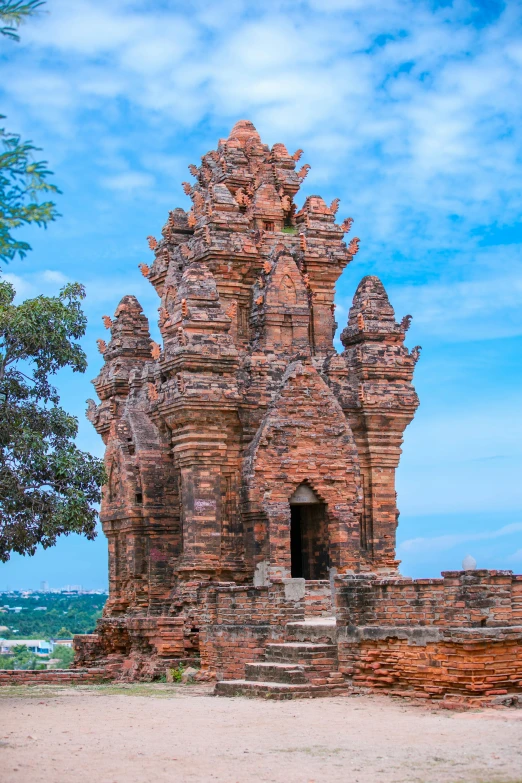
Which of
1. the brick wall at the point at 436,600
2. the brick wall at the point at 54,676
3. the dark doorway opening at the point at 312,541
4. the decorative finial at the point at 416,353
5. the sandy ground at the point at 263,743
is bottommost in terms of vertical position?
the sandy ground at the point at 263,743

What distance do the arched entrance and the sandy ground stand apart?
790 cm

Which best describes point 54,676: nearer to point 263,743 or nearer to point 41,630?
point 263,743

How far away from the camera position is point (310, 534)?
Answer: 25.4 meters

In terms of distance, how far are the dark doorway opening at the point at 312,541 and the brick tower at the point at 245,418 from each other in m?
0.04

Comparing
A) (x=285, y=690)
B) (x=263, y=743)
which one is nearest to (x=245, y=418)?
(x=285, y=690)

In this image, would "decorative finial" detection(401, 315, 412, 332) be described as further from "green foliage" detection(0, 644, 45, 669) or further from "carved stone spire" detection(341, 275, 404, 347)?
"green foliage" detection(0, 644, 45, 669)

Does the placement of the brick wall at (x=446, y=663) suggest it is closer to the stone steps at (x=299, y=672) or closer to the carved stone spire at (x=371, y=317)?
the stone steps at (x=299, y=672)

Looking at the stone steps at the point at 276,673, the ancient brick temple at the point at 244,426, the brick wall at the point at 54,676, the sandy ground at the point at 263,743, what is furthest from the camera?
the ancient brick temple at the point at 244,426

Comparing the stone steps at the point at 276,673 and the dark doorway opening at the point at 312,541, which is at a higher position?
the dark doorway opening at the point at 312,541

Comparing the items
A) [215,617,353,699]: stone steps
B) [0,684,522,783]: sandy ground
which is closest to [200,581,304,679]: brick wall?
[215,617,353,699]: stone steps

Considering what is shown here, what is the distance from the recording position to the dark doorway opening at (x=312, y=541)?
24.9 meters

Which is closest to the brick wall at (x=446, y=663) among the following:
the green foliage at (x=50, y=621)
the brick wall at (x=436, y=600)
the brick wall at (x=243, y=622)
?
the brick wall at (x=436, y=600)

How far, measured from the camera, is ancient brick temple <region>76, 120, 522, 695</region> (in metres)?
23.8

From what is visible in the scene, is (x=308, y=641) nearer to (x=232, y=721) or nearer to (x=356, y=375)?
(x=232, y=721)
